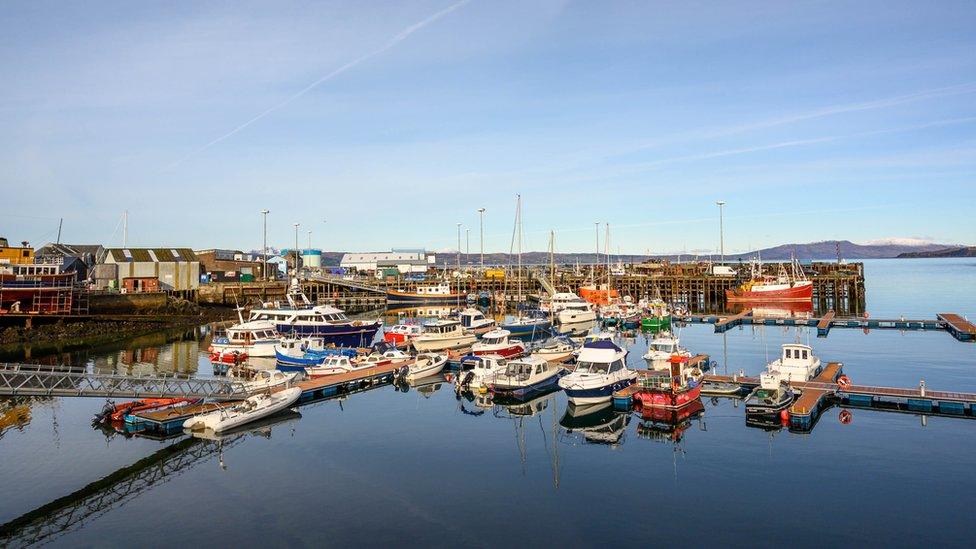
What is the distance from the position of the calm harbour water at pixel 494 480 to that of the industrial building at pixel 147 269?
5635cm

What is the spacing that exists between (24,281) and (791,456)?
70.6m

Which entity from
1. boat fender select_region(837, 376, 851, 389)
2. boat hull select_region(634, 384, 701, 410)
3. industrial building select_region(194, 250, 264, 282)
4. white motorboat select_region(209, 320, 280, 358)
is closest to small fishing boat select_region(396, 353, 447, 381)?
white motorboat select_region(209, 320, 280, 358)

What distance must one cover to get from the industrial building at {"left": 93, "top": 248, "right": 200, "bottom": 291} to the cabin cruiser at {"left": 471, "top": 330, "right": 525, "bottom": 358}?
194 feet

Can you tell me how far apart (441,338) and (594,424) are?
23114mm

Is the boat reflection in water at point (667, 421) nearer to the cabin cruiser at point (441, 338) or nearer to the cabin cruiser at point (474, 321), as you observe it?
the cabin cruiser at point (441, 338)

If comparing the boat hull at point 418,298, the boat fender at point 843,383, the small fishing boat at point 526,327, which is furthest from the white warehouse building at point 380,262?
the boat fender at point 843,383

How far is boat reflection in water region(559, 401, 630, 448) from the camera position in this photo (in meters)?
28.5

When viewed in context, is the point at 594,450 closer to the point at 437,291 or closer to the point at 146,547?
the point at 146,547

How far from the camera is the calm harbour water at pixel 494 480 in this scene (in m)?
18.8

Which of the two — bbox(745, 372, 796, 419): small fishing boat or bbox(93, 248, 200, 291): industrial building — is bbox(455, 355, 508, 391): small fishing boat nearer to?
bbox(745, 372, 796, 419): small fishing boat

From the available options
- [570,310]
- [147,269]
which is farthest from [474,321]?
[147,269]

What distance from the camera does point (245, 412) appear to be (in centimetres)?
3012

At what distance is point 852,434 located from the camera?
92.3 feet

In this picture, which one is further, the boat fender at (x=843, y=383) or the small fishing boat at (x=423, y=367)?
the small fishing boat at (x=423, y=367)
